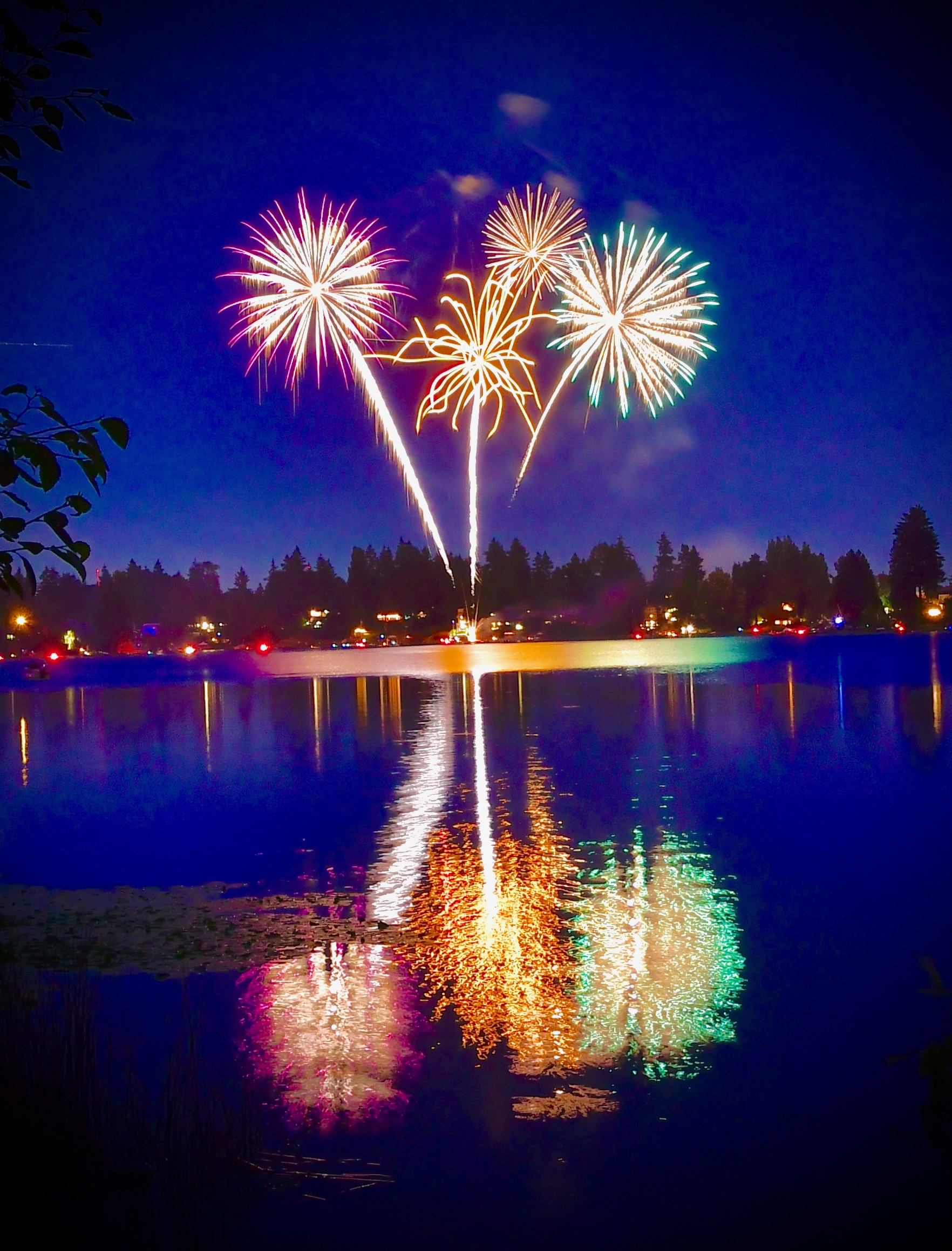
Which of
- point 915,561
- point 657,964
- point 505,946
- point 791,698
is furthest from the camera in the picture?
point 915,561

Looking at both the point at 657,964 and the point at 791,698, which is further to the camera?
the point at 791,698

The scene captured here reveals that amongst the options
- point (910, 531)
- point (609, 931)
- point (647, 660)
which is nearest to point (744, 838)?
point (609, 931)

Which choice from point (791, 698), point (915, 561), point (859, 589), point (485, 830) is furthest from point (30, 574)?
point (859, 589)

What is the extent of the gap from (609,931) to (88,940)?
14.4 feet

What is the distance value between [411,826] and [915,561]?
14531 cm

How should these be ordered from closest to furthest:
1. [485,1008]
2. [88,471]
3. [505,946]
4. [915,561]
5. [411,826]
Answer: [88,471]
[485,1008]
[505,946]
[411,826]
[915,561]

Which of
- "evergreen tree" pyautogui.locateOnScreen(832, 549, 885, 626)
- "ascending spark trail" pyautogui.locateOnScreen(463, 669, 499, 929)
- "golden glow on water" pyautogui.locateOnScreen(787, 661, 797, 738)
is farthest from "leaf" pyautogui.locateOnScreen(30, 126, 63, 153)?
"evergreen tree" pyautogui.locateOnScreen(832, 549, 885, 626)

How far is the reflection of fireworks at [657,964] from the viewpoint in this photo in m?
6.77

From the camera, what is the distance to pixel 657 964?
26.8 ft

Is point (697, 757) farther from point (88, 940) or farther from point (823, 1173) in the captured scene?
point (823, 1173)

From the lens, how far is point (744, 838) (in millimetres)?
13016

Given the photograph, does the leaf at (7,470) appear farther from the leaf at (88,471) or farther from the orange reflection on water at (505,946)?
the orange reflection on water at (505,946)

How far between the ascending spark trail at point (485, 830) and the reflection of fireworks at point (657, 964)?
2.81 feet

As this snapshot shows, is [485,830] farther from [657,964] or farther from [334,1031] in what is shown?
[334,1031]
